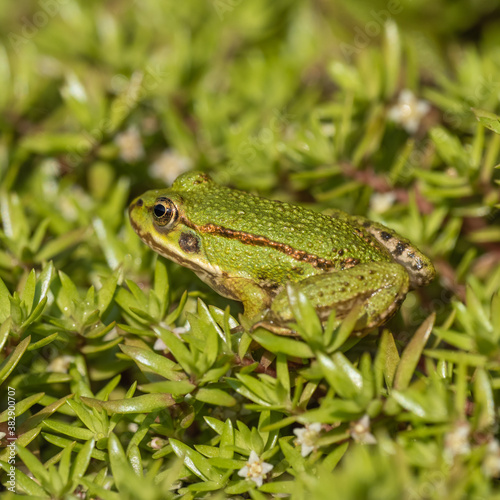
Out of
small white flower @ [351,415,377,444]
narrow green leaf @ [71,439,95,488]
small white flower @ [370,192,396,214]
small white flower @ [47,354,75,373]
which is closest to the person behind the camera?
small white flower @ [351,415,377,444]

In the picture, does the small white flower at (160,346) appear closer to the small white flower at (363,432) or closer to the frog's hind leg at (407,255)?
the small white flower at (363,432)

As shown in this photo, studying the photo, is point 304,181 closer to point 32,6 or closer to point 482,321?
point 482,321

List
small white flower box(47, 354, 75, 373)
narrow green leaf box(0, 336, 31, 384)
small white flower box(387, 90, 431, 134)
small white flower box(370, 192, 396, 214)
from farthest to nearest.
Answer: small white flower box(387, 90, 431, 134) < small white flower box(370, 192, 396, 214) < small white flower box(47, 354, 75, 373) < narrow green leaf box(0, 336, 31, 384)

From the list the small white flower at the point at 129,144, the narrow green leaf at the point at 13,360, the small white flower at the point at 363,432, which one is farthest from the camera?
the small white flower at the point at 129,144

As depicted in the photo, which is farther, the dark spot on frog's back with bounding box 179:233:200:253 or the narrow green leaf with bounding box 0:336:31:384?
the dark spot on frog's back with bounding box 179:233:200:253

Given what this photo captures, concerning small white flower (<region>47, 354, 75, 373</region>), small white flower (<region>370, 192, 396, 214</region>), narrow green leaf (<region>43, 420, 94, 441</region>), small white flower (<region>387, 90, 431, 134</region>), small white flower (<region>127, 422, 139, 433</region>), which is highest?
small white flower (<region>387, 90, 431, 134</region>)

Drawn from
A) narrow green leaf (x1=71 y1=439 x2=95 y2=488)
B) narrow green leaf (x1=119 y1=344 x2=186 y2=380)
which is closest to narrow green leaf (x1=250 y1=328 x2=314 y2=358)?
narrow green leaf (x1=119 y1=344 x2=186 y2=380)

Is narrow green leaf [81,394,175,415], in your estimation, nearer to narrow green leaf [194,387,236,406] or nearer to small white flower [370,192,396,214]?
narrow green leaf [194,387,236,406]

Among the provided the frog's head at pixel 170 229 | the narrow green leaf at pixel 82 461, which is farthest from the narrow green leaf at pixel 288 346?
the frog's head at pixel 170 229
